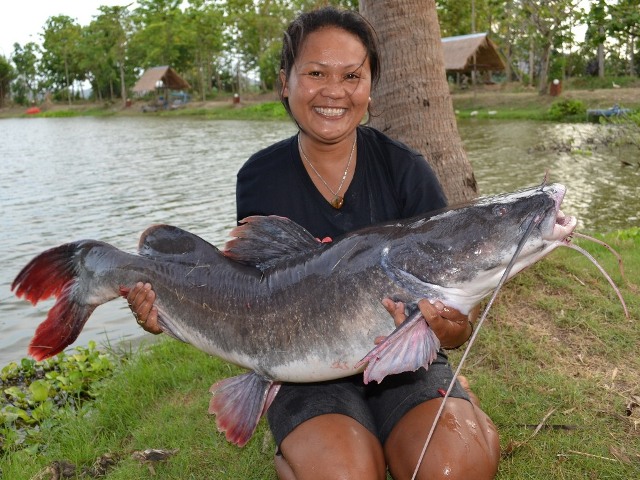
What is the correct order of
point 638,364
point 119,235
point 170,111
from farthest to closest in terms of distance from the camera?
point 170,111 → point 119,235 → point 638,364

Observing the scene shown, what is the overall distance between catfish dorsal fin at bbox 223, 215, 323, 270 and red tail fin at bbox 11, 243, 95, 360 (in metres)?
0.72

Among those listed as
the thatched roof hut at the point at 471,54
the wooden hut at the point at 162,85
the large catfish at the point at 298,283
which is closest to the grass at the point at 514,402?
the large catfish at the point at 298,283

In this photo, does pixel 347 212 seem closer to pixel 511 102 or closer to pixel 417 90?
pixel 417 90

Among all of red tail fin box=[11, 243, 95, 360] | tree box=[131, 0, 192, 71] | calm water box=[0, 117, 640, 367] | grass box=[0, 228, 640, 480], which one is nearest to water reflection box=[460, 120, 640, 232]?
calm water box=[0, 117, 640, 367]

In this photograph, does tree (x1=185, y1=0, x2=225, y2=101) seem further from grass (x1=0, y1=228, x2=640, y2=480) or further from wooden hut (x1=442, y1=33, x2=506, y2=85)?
grass (x1=0, y1=228, x2=640, y2=480)

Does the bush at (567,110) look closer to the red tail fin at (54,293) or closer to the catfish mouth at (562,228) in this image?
the catfish mouth at (562,228)

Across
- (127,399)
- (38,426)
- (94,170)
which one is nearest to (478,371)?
(127,399)

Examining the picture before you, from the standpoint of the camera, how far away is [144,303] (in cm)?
262

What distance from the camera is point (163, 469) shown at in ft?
9.98

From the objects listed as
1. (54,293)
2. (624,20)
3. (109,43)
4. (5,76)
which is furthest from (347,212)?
(5,76)

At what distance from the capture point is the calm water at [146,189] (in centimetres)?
735

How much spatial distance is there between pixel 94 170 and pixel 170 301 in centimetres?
1504

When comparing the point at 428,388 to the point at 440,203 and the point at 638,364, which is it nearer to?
the point at 440,203

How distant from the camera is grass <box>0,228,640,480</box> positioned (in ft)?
9.45
